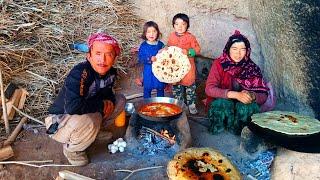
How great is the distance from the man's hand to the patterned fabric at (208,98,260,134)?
1.06 metres

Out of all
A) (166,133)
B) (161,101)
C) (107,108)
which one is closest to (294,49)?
(161,101)

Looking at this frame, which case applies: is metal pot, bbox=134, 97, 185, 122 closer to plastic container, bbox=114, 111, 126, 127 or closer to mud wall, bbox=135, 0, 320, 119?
plastic container, bbox=114, 111, 126, 127

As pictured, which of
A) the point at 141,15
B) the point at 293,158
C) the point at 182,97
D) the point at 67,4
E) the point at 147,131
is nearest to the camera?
the point at 293,158

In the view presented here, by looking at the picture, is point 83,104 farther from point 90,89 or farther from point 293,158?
point 293,158

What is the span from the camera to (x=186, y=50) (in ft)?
15.4

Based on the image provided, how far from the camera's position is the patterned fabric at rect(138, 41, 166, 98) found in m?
4.68

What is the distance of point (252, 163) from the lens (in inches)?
150

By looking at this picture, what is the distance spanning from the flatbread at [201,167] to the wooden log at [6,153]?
5.42 feet

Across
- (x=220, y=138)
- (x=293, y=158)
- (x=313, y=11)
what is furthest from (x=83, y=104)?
(x=313, y=11)

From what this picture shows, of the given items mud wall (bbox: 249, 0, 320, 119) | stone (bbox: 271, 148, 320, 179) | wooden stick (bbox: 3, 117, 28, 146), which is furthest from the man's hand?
mud wall (bbox: 249, 0, 320, 119)

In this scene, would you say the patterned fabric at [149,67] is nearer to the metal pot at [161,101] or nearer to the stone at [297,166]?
the metal pot at [161,101]

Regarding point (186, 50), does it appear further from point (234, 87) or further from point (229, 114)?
point (229, 114)

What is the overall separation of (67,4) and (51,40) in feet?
2.53

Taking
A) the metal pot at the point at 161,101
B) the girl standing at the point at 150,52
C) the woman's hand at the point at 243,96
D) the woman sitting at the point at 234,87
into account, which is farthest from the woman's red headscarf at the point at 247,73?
the girl standing at the point at 150,52
